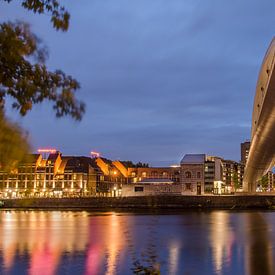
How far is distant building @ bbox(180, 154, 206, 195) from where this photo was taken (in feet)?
361

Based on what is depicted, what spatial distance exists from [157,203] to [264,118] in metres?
65.4

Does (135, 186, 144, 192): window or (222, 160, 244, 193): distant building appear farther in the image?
(222, 160, 244, 193): distant building

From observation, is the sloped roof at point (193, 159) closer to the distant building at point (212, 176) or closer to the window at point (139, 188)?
the distant building at point (212, 176)

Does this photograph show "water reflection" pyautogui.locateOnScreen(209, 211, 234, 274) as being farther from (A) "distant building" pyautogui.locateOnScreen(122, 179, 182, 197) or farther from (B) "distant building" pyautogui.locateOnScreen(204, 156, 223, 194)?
(B) "distant building" pyautogui.locateOnScreen(204, 156, 223, 194)

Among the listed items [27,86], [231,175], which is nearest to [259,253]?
[27,86]

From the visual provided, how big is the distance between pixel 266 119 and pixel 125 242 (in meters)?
13.7

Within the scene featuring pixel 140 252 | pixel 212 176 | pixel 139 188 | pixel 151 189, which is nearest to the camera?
pixel 140 252

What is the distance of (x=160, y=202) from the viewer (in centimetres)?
9831

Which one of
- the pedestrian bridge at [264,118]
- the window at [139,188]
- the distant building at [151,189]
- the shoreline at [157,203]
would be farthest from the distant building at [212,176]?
the pedestrian bridge at [264,118]

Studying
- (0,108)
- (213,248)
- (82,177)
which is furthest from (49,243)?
(82,177)

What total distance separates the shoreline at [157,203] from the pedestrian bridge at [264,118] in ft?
72.9

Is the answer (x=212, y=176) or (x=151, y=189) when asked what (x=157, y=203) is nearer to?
(x=151, y=189)

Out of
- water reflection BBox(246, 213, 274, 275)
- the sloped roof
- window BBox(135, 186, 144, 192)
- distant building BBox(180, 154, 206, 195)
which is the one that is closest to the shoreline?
window BBox(135, 186, 144, 192)

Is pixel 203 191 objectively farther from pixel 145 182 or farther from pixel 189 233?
pixel 189 233
